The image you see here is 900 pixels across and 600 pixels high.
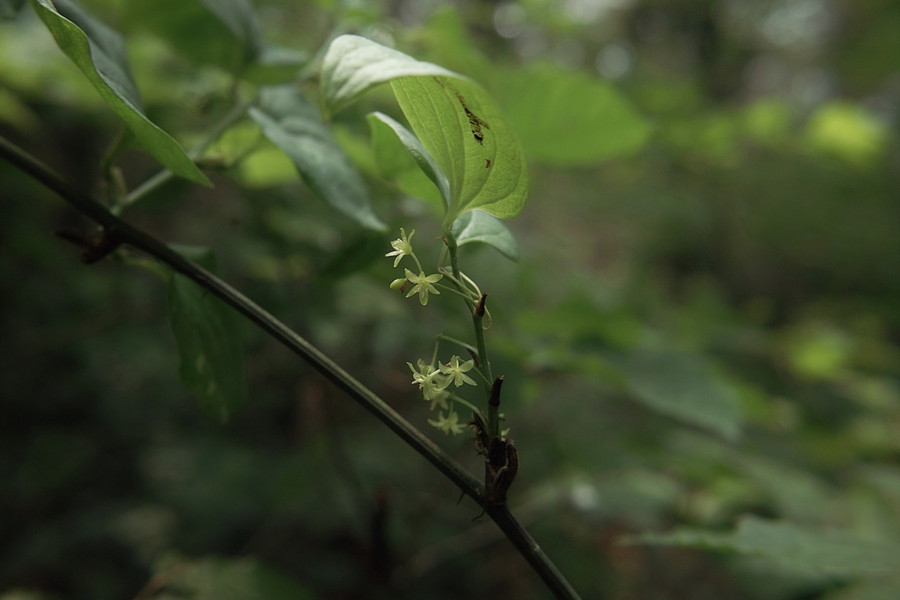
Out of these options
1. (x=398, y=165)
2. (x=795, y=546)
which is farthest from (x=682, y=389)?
(x=398, y=165)

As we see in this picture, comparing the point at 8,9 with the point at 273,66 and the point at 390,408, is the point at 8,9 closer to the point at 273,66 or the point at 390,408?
the point at 273,66

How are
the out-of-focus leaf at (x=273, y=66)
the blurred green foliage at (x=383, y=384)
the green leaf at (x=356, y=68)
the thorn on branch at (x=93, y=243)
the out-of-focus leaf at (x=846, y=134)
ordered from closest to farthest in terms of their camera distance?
the green leaf at (x=356, y=68) < the thorn on branch at (x=93, y=243) < the out-of-focus leaf at (x=273, y=66) < the blurred green foliage at (x=383, y=384) < the out-of-focus leaf at (x=846, y=134)

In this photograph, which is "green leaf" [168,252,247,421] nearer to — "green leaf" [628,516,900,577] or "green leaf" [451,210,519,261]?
"green leaf" [451,210,519,261]

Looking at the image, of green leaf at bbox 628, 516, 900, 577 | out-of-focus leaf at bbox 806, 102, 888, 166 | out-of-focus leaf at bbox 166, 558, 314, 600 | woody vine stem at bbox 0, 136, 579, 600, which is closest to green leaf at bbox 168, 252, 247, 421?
woody vine stem at bbox 0, 136, 579, 600

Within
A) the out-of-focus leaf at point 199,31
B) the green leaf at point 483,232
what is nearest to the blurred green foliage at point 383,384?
the out-of-focus leaf at point 199,31

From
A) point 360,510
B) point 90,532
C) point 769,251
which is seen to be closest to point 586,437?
point 360,510

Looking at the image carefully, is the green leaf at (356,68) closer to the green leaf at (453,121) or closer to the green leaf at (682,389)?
the green leaf at (453,121)

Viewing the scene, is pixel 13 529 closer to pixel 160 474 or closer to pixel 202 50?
pixel 160 474
